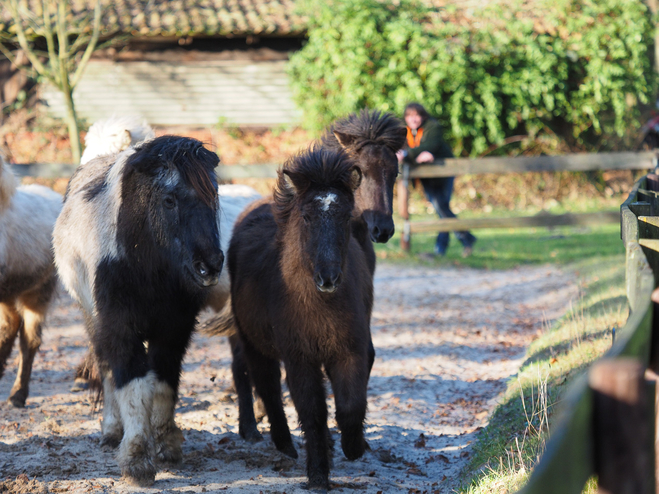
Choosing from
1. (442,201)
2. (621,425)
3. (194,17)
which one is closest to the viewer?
(621,425)

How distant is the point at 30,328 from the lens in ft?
20.2

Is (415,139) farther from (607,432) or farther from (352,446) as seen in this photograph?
(607,432)

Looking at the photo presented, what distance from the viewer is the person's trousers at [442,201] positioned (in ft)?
41.0

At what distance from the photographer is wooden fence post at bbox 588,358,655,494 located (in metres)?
1.63

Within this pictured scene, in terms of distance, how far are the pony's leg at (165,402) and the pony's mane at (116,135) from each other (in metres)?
1.99

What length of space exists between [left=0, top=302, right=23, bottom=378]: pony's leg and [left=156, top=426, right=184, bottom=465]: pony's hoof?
2.28m

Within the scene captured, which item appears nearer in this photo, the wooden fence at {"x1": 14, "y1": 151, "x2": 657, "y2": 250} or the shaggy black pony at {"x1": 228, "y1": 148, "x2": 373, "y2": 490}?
the shaggy black pony at {"x1": 228, "y1": 148, "x2": 373, "y2": 490}

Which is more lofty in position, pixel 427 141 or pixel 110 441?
pixel 427 141

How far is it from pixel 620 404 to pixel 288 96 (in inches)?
721

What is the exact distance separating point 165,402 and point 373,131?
2733mm

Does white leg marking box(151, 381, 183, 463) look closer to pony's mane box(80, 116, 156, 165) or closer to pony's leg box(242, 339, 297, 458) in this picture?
pony's leg box(242, 339, 297, 458)

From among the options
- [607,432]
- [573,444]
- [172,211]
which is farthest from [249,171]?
[573,444]

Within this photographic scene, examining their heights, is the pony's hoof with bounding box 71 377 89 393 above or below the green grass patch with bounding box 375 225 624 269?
above

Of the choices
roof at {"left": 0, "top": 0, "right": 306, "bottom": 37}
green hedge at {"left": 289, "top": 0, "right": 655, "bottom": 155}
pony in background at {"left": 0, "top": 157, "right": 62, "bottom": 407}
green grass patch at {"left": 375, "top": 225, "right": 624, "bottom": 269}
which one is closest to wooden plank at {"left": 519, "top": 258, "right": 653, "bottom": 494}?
pony in background at {"left": 0, "top": 157, "right": 62, "bottom": 407}
